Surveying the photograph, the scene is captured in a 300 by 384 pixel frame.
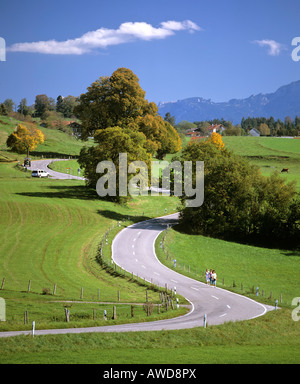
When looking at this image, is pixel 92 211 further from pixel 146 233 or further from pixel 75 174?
pixel 75 174

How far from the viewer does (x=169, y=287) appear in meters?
42.6

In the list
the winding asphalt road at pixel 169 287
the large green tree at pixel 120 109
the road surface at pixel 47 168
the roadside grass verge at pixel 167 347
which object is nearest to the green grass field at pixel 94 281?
the roadside grass verge at pixel 167 347

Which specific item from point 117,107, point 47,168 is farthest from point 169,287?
point 47,168

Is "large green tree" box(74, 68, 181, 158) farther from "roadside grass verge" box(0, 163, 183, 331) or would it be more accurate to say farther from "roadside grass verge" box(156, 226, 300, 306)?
"roadside grass verge" box(156, 226, 300, 306)

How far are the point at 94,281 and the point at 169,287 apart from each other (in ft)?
22.4

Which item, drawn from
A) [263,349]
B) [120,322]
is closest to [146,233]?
[120,322]

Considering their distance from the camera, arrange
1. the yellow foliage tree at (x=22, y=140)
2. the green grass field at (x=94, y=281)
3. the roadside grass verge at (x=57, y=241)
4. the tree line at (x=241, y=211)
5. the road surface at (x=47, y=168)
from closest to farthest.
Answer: the green grass field at (x=94, y=281) → the roadside grass verge at (x=57, y=241) → the tree line at (x=241, y=211) → the road surface at (x=47, y=168) → the yellow foliage tree at (x=22, y=140)

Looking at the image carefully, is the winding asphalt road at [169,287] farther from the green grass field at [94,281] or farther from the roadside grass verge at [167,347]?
the roadside grass verge at [167,347]

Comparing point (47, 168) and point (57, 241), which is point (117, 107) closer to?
point (47, 168)

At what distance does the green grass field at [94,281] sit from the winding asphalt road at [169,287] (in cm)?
159

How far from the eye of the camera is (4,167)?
10106 centimetres

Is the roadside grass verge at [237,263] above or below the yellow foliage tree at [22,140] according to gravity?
below

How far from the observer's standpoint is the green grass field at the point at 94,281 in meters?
22.6

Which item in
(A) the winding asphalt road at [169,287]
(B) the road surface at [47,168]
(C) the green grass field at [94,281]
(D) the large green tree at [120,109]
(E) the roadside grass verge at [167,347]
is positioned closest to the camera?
(E) the roadside grass verge at [167,347]
